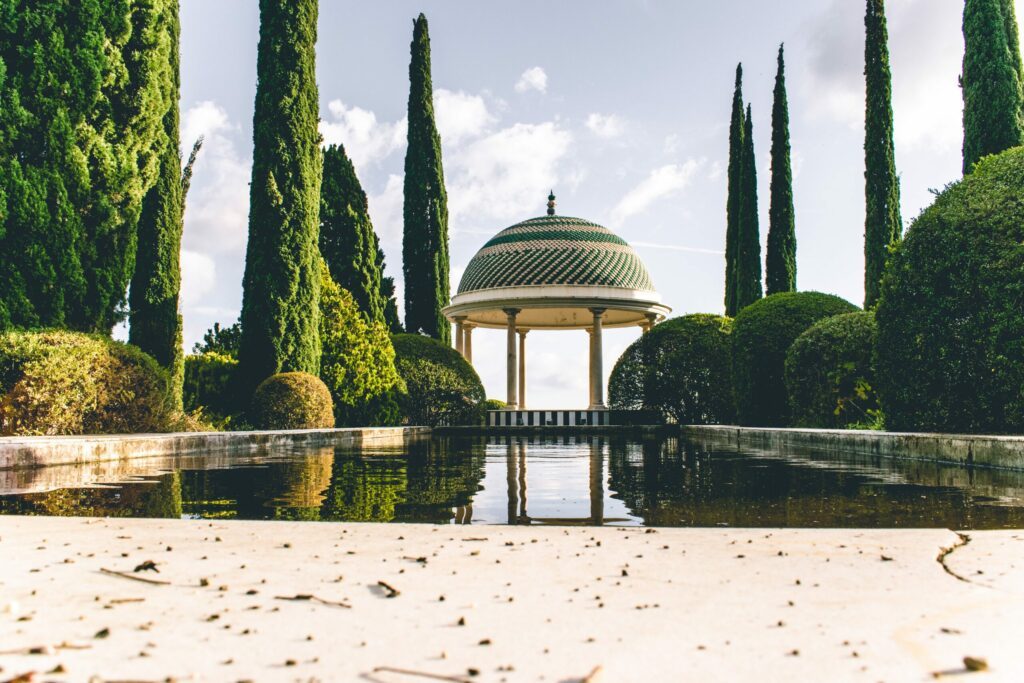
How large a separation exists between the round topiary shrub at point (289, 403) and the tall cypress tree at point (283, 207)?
1003 mm

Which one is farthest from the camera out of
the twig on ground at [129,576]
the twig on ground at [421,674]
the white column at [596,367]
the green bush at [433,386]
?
the white column at [596,367]

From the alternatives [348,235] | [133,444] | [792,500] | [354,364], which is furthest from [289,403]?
[792,500]

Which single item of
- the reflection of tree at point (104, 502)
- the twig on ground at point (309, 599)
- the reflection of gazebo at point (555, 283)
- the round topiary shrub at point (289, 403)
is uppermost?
the reflection of gazebo at point (555, 283)

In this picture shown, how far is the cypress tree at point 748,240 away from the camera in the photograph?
92.4 feet

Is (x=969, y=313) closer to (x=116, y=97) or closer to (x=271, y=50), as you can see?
(x=116, y=97)

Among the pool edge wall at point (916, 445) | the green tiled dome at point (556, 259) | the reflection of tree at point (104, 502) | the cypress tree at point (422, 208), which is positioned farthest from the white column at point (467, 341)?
the reflection of tree at point (104, 502)

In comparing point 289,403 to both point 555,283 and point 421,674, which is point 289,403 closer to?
Answer: point 421,674

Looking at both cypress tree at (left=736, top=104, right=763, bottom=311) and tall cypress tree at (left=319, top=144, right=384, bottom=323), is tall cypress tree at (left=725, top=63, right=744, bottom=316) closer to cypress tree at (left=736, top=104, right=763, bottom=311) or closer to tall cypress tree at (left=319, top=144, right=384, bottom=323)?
cypress tree at (left=736, top=104, right=763, bottom=311)

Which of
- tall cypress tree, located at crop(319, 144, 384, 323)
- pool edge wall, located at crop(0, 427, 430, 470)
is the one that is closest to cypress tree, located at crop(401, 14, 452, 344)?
tall cypress tree, located at crop(319, 144, 384, 323)

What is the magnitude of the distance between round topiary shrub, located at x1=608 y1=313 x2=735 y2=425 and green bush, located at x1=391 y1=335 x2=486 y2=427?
13.9 feet

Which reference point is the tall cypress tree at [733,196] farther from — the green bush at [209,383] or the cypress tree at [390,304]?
the green bush at [209,383]

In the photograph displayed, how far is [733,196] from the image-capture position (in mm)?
30906

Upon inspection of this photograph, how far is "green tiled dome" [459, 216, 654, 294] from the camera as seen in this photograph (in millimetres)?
30109

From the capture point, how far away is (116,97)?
41.9 feet
